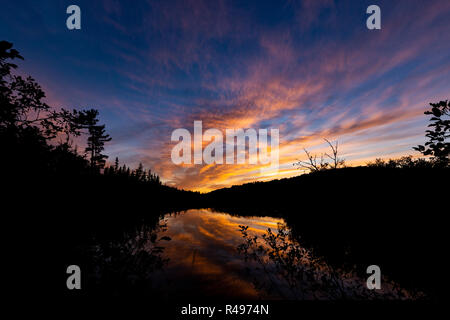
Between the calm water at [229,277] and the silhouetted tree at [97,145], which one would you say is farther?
the silhouetted tree at [97,145]

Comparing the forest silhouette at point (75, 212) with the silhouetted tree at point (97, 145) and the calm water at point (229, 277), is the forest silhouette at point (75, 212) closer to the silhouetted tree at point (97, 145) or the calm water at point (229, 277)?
the calm water at point (229, 277)

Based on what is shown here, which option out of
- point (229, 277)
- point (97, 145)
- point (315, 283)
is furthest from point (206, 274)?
point (97, 145)

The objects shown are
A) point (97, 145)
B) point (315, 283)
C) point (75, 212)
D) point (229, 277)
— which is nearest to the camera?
point (315, 283)

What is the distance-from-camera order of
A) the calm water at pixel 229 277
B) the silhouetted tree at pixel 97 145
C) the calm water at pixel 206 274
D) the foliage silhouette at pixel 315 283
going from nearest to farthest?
1. the foliage silhouette at pixel 315 283
2. the calm water at pixel 229 277
3. the calm water at pixel 206 274
4. the silhouetted tree at pixel 97 145

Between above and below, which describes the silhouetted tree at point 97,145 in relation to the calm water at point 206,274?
above

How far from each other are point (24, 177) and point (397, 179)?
3694 centimetres

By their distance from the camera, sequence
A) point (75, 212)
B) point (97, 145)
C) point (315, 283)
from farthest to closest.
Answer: point (97, 145) → point (75, 212) → point (315, 283)

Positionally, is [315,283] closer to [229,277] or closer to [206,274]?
[229,277]

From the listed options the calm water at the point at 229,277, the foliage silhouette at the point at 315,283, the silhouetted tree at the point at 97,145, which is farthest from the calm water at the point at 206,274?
the silhouetted tree at the point at 97,145

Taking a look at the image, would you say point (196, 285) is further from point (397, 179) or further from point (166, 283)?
point (397, 179)

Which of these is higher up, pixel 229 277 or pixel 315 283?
pixel 315 283

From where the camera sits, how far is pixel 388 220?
20438 millimetres

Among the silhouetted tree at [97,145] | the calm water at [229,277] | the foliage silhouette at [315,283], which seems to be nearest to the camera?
the foliage silhouette at [315,283]
